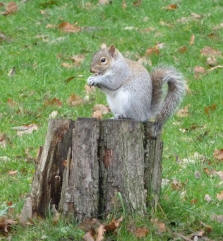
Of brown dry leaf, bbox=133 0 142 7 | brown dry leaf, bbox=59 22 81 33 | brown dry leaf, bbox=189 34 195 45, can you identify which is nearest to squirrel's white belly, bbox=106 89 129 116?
brown dry leaf, bbox=189 34 195 45

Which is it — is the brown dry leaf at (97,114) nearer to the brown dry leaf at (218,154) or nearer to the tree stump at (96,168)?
the brown dry leaf at (218,154)

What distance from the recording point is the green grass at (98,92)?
441 centimetres

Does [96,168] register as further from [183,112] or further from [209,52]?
[209,52]

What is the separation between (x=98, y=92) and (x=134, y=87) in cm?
256

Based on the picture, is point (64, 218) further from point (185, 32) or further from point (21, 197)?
point (185, 32)

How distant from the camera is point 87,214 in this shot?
414 centimetres

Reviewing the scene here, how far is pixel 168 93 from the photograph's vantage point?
187 inches

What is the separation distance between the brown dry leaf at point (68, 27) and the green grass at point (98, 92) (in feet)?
0.20

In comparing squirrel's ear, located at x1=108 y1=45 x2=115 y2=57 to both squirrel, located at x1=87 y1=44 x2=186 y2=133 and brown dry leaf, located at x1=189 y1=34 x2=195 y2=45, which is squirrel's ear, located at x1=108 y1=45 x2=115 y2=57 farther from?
brown dry leaf, located at x1=189 y1=34 x2=195 y2=45

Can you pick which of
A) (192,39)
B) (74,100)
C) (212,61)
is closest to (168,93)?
(74,100)

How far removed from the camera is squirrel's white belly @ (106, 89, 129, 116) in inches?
182

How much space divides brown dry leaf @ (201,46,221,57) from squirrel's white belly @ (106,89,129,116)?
356 cm

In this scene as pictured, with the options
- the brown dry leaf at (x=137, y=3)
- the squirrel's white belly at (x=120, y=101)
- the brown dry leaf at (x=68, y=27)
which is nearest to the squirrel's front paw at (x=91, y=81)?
the squirrel's white belly at (x=120, y=101)

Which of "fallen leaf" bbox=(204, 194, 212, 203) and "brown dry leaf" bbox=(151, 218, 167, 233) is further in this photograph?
"fallen leaf" bbox=(204, 194, 212, 203)
